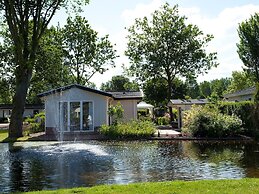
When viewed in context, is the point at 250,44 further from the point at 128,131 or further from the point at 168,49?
the point at 128,131

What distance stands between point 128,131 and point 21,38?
10.9 meters

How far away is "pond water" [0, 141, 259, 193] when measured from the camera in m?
11.0

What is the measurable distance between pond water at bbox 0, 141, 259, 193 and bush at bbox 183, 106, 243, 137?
5.52 metres

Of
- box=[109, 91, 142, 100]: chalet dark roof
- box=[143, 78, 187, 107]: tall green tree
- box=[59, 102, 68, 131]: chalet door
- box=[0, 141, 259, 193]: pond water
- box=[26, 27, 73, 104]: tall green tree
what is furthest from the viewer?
box=[143, 78, 187, 107]: tall green tree

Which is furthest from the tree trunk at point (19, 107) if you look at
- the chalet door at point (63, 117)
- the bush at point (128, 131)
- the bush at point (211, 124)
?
the bush at point (211, 124)

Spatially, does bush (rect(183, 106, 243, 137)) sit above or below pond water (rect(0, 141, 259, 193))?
above

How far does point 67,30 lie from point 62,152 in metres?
31.1

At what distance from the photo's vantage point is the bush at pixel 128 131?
24.7m

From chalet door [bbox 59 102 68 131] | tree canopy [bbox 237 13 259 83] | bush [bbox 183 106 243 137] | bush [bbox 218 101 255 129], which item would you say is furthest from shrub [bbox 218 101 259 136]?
tree canopy [bbox 237 13 259 83]

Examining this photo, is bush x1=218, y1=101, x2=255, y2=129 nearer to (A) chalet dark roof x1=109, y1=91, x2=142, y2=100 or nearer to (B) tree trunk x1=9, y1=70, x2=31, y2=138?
(A) chalet dark roof x1=109, y1=91, x2=142, y2=100

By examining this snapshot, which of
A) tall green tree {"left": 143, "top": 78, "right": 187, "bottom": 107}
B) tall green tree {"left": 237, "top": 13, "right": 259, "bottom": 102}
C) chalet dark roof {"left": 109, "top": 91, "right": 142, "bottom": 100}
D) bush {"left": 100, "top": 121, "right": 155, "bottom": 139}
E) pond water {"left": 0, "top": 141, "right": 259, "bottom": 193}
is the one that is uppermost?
tall green tree {"left": 237, "top": 13, "right": 259, "bottom": 102}

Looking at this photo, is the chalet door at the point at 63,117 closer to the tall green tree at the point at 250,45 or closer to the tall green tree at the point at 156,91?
the tall green tree at the point at 156,91

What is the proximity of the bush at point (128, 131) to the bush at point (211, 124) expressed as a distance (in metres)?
2.82

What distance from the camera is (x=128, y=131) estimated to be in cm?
2498
